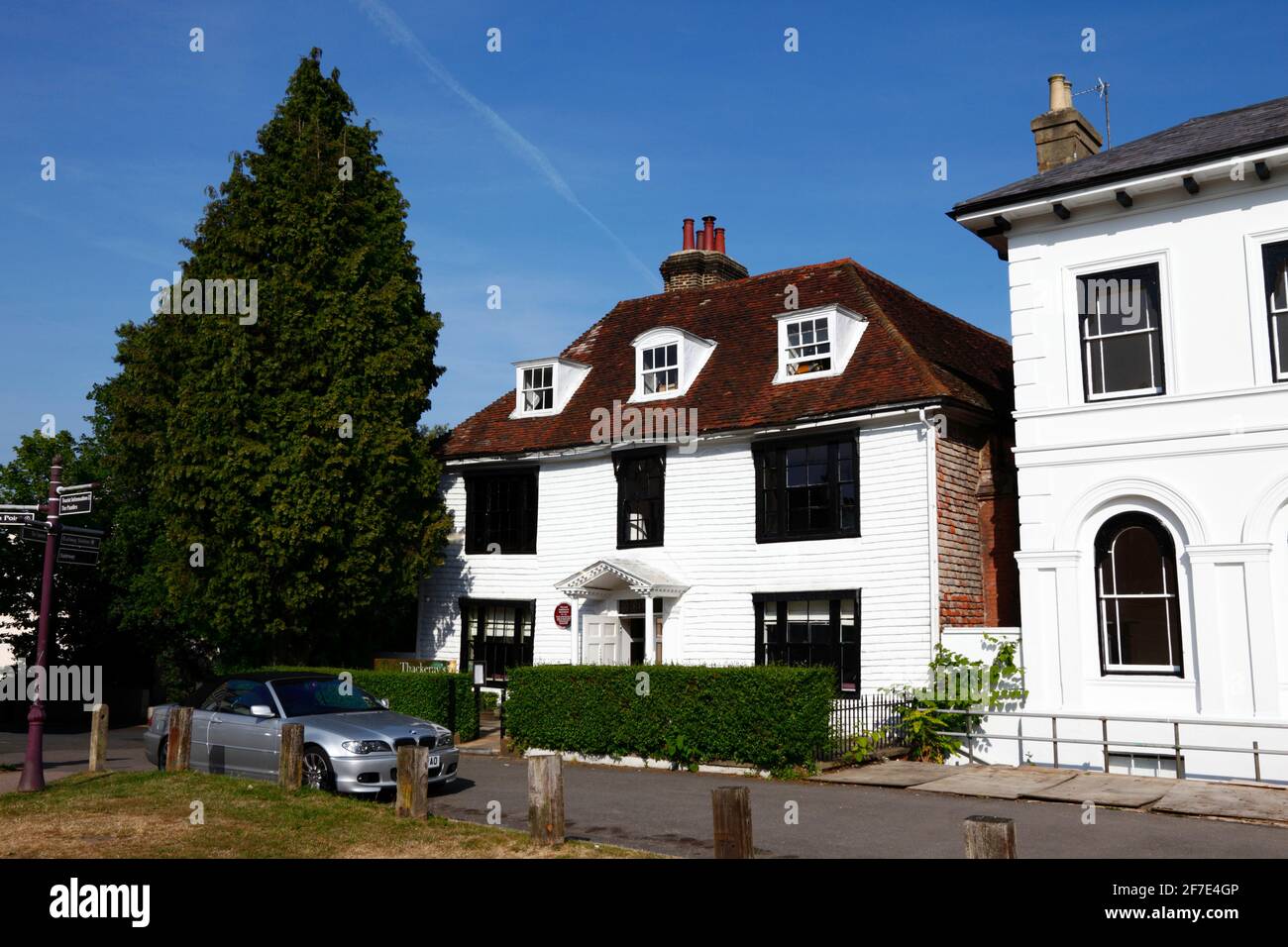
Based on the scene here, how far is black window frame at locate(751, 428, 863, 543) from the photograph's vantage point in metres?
20.9

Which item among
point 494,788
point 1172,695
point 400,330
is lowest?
point 494,788

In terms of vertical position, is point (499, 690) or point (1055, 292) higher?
point (1055, 292)

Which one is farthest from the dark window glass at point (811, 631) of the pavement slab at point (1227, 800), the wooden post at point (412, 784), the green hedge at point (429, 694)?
the wooden post at point (412, 784)

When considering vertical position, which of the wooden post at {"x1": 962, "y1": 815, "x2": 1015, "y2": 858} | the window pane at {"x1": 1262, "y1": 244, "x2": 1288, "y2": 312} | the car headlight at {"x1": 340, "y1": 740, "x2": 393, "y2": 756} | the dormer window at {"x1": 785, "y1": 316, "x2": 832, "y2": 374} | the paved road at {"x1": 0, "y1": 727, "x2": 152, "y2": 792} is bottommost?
the paved road at {"x1": 0, "y1": 727, "x2": 152, "y2": 792}

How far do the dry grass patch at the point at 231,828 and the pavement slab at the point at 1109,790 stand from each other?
22.5ft

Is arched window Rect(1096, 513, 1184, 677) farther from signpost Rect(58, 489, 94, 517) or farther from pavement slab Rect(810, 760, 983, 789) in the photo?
signpost Rect(58, 489, 94, 517)

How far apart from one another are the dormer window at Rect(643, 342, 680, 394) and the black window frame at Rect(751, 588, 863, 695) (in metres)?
5.63

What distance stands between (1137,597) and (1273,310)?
479 cm

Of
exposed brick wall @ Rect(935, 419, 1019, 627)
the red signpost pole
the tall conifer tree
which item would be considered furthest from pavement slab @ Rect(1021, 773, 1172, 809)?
the tall conifer tree

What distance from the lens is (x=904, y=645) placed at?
19.7 m

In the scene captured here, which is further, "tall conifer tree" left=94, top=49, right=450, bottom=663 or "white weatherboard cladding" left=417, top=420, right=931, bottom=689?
"tall conifer tree" left=94, top=49, right=450, bottom=663

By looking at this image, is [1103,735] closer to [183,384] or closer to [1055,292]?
[1055,292]
